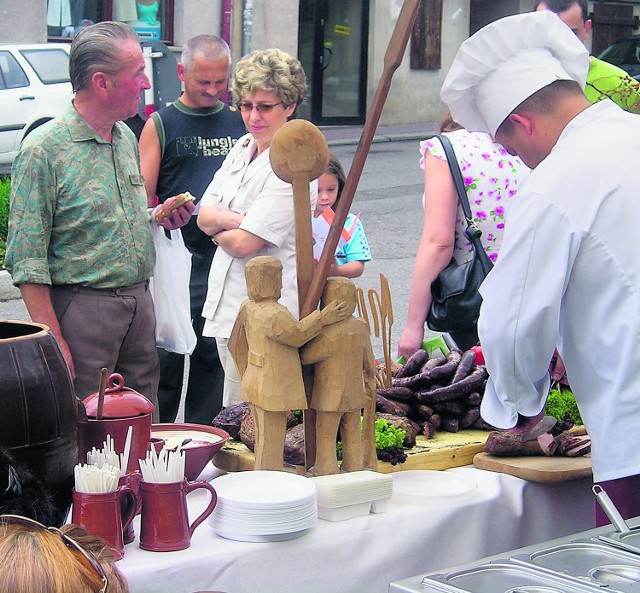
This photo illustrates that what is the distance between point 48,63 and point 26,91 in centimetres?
52

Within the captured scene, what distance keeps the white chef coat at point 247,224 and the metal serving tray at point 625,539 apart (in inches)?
58.3

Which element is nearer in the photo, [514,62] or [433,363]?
[514,62]

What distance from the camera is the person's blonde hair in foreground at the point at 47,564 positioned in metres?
1.12

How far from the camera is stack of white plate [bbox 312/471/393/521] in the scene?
192 cm

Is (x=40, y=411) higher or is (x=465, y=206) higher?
(x=465, y=206)

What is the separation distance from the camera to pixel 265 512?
5.82 ft

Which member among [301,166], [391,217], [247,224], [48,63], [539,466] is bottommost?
[391,217]

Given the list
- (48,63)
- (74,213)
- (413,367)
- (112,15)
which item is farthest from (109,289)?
(112,15)

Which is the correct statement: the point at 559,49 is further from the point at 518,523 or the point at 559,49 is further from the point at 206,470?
the point at 206,470

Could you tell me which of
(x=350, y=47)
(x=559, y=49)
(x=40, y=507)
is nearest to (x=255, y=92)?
(x=559, y=49)

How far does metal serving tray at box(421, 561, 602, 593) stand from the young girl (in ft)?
7.41

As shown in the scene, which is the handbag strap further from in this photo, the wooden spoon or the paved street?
the paved street

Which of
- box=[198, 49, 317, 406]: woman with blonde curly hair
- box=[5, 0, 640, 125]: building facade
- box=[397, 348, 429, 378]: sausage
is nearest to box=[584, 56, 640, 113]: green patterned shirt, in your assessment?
box=[198, 49, 317, 406]: woman with blonde curly hair

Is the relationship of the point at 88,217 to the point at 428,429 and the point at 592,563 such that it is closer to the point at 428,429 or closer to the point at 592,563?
the point at 428,429
